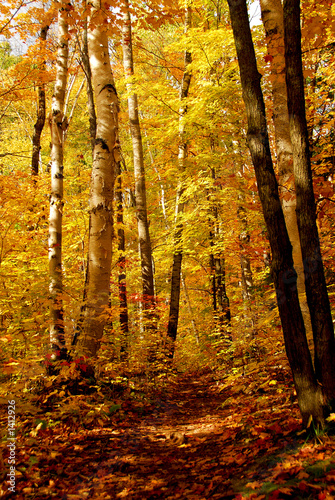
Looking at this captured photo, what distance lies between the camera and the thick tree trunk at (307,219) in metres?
2.46

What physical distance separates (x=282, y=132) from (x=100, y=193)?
8.95 ft

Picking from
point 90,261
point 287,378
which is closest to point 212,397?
point 287,378

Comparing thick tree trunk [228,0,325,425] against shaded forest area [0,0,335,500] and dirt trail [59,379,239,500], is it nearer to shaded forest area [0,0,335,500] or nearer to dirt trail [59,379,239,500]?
shaded forest area [0,0,335,500]

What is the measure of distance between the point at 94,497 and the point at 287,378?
3188 mm

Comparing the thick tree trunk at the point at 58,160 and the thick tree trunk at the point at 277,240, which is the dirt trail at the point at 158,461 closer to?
the thick tree trunk at the point at 277,240

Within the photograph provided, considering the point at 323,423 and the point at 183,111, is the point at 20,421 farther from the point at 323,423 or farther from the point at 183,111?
the point at 183,111

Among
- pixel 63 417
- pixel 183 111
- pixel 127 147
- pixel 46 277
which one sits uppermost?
pixel 127 147

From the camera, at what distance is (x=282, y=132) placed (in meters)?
4.02

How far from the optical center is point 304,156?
261 cm

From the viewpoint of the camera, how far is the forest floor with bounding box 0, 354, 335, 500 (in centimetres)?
215

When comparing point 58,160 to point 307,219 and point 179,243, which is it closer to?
point 179,243

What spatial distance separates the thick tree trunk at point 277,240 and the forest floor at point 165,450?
1.08 feet

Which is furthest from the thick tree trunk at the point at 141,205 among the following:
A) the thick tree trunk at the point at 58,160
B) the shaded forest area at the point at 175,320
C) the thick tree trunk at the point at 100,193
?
the thick tree trunk at the point at 100,193

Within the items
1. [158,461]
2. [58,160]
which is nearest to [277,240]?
[158,461]
